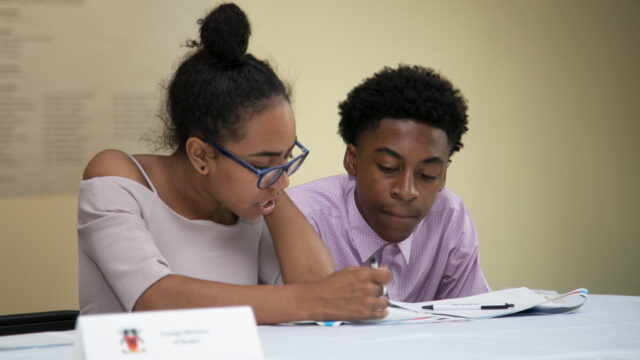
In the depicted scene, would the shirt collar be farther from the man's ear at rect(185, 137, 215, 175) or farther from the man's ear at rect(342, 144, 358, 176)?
the man's ear at rect(185, 137, 215, 175)

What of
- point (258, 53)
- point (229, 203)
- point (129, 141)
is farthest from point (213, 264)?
point (258, 53)

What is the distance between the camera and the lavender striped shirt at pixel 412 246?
171 cm

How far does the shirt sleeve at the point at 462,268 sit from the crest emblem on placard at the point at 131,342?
121 cm

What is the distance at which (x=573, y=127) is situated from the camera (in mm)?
3127

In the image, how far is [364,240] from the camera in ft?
5.57

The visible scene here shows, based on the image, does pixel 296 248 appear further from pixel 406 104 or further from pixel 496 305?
pixel 406 104

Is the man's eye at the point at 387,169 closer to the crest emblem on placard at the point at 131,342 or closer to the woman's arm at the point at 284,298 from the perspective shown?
the woman's arm at the point at 284,298

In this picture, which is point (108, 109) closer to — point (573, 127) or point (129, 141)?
point (129, 141)

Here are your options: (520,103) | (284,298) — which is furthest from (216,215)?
(520,103)

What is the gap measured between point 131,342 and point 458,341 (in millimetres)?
454

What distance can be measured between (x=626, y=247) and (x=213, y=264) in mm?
2574

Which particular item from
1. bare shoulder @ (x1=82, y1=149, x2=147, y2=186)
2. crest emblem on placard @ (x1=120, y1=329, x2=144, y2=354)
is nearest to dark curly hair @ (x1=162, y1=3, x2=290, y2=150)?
bare shoulder @ (x1=82, y1=149, x2=147, y2=186)

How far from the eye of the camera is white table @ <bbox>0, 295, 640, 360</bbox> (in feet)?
2.61

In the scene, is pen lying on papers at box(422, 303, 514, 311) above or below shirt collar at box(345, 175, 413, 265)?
below
